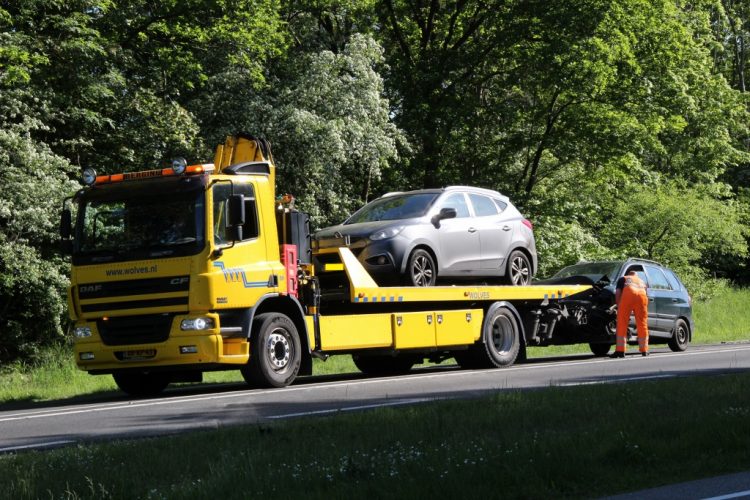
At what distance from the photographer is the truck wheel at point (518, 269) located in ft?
57.6

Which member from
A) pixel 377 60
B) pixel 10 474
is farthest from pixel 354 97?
pixel 10 474

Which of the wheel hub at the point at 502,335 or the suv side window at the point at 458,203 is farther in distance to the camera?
the wheel hub at the point at 502,335

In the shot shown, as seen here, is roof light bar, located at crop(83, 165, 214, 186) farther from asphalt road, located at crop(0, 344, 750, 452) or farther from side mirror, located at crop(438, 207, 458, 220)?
side mirror, located at crop(438, 207, 458, 220)

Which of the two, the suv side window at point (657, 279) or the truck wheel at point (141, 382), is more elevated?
the suv side window at point (657, 279)

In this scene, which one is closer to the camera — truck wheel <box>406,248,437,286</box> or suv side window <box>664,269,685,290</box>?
truck wheel <box>406,248,437,286</box>

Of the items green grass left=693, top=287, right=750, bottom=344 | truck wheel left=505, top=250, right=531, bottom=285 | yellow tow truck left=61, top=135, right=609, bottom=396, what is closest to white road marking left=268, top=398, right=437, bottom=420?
yellow tow truck left=61, top=135, right=609, bottom=396

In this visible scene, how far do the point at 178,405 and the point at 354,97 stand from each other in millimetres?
15395

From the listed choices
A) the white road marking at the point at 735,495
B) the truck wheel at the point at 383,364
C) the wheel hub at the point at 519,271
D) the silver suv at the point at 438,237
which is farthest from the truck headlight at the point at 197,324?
the white road marking at the point at 735,495

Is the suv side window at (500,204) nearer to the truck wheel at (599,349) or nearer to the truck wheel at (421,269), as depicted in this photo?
the truck wheel at (421,269)

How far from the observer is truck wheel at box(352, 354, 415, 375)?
58.6 ft

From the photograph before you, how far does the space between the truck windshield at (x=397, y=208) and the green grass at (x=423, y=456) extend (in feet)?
19.4

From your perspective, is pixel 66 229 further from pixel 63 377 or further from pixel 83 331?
pixel 63 377

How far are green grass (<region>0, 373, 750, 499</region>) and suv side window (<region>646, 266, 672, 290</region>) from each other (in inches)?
472

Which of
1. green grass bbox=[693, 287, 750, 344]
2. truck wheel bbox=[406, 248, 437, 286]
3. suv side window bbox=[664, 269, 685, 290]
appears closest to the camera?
truck wheel bbox=[406, 248, 437, 286]
